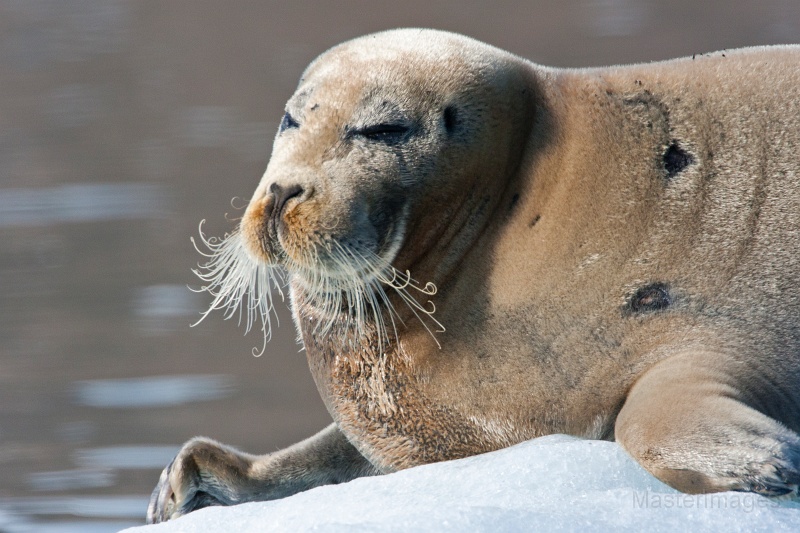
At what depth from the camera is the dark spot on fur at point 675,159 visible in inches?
142

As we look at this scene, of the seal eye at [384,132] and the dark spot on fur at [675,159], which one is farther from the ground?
the seal eye at [384,132]

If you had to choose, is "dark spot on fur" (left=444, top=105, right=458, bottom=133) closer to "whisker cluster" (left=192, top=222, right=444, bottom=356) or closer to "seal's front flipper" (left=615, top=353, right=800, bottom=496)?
"whisker cluster" (left=192, top=222, right=444, bottom=356)

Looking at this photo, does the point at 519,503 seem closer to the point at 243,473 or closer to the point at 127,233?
the point at 243,473

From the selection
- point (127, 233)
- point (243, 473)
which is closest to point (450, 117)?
point (243, 473)

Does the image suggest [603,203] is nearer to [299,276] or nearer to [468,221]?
[468,221]

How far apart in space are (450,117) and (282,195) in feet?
1.82

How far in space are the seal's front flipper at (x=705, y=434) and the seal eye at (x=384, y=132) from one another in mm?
970

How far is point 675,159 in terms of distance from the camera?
3.62 metres

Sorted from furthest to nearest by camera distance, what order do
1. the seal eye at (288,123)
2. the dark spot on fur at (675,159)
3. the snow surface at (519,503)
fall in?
the seal eye at (288,123) → the dark spot on fur at (675,159) → the snow surface at (519,503)

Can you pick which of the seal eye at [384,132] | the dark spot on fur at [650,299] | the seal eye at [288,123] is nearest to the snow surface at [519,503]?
the dark spot on fur at [650,299]

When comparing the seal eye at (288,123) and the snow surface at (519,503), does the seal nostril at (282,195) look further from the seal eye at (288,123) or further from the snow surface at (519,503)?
the snow surface at (519,503)

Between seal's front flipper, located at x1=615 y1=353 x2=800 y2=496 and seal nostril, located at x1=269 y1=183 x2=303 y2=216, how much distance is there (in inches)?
41.7

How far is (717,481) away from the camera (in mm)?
2990

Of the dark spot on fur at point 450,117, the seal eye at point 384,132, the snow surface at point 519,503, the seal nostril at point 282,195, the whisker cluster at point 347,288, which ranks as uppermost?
the dark spot on fur at point 450,117
